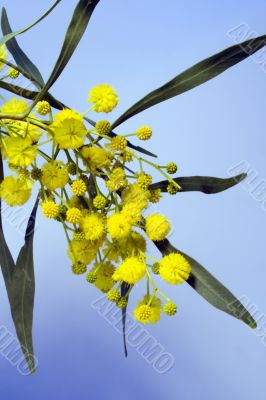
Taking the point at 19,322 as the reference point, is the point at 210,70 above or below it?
above

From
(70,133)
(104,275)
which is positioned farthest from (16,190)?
(104,275)

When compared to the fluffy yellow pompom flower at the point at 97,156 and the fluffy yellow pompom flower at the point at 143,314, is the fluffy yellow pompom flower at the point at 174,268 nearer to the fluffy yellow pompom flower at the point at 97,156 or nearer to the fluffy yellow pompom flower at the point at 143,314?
the fluffy yellow pompom flower at the point at 143,314

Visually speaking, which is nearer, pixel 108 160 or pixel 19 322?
pixel 108 160

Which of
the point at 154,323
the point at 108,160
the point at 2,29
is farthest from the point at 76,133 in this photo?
the point at 2,29

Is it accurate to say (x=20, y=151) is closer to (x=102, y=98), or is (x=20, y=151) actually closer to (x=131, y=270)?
(x=102, y=98)

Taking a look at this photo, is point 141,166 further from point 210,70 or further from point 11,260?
point 11,260

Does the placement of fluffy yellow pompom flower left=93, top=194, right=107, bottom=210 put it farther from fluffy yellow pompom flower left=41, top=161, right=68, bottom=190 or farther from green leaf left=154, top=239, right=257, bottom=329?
green leaf left=154, top=239, right=257, bottom=329
